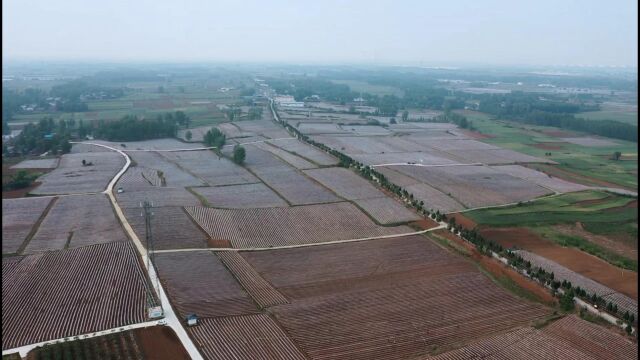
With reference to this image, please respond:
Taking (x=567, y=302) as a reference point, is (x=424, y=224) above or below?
below

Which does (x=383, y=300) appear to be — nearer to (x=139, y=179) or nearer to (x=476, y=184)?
(x=476, y=184)

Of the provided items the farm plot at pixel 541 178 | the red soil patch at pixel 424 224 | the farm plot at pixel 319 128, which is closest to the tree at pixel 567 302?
the red soil patch at pixel 424 224

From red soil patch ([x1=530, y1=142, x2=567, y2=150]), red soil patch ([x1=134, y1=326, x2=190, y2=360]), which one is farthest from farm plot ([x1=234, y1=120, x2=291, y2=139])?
red soil patch ([x1=134, y1=326, x2=190, y2=360])

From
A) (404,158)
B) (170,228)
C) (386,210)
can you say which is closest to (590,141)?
(404,158)

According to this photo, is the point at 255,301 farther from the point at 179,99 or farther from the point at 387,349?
the point at 179,99

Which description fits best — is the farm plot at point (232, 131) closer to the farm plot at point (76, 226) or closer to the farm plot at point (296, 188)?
the farm plot at point (296, 188)

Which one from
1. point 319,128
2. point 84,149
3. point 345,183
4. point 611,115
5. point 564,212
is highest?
point 611,115
